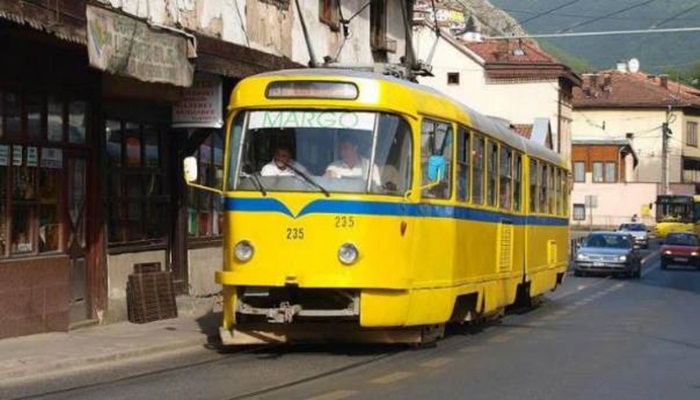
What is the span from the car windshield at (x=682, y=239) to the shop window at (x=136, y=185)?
102 ft

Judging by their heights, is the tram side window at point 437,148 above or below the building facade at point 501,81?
below

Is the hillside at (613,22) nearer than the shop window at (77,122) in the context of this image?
No

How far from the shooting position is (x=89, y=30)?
12.8 m

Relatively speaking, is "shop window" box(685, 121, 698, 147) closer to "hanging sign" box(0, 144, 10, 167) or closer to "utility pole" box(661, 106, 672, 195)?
"utility pole" box(661, 106, 672, 195)

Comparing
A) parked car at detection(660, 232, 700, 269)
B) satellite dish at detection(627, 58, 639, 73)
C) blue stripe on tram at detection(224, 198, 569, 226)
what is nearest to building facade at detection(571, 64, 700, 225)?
satellite dish at detection(627, 58, 639, 73)

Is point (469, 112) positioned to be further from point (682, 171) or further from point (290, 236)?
point (682, 171)

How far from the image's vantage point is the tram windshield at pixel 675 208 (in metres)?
64.0

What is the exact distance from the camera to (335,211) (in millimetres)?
11836

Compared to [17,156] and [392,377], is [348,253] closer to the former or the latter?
[392,377]

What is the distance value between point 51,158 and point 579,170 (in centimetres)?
7822

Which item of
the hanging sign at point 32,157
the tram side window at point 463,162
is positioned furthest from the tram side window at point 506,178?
the hanging sign at point 32,157

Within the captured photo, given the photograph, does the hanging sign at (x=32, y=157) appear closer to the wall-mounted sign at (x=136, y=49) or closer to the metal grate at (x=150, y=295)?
the wall-mounted sign at (x=136, y=49)

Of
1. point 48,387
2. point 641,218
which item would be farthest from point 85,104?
point 641,218

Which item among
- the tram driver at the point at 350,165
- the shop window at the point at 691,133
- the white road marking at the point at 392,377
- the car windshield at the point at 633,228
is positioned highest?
the shop window at the point at 691,133
